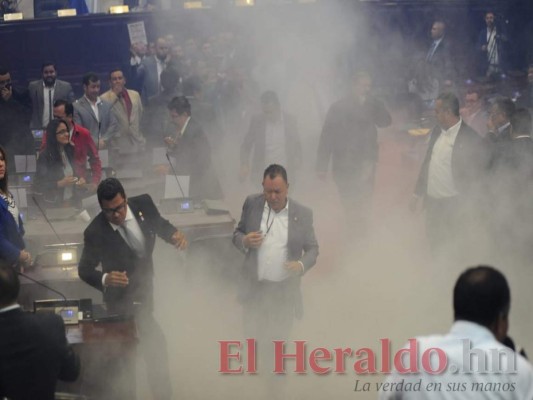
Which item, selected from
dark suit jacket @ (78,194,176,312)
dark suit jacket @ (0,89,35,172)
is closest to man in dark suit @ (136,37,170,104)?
dark suit jacket @ (0,89,35,172)

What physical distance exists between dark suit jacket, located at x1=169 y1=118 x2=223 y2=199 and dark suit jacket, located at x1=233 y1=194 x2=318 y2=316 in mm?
2553

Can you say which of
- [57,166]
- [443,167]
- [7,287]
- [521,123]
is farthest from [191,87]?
[7,287]

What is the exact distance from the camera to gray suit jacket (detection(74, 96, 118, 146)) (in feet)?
32.6

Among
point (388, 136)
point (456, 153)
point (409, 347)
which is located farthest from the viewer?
point (388, 136)

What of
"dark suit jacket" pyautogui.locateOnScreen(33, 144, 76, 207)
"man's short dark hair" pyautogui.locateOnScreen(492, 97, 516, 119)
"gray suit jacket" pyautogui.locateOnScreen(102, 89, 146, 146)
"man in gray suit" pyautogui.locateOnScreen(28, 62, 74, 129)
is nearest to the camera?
"man's short dark hair" pyautogui.locateOnScreen(492, 97, 516, 119)

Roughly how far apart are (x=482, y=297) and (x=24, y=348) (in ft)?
5.92

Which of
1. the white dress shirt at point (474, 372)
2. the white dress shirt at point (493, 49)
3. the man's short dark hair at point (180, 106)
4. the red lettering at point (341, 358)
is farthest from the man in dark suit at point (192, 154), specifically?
the white dress shirt at point (493, 49)

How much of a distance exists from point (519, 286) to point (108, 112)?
478 cm

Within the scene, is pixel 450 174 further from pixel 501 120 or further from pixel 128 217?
pixel 128 217

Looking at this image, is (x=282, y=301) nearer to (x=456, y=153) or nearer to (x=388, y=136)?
(x=456, y=153)

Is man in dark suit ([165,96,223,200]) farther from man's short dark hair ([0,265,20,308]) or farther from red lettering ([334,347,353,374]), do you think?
man's short dark hair ([0,265,20,308])

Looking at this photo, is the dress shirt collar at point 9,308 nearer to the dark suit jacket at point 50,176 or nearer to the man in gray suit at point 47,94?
the dark suit jacket at point 50,176

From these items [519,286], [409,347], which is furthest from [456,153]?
[409,347]

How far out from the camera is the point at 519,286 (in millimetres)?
7195
